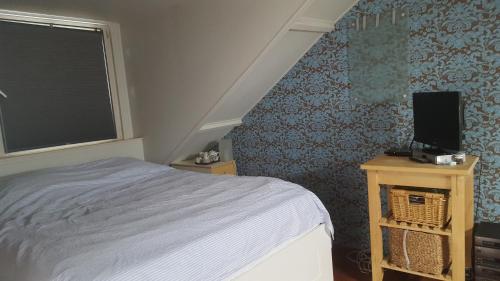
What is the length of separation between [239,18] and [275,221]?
1.48m

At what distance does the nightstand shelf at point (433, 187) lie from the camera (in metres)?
2.00

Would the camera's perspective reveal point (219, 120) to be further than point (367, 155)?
Yes

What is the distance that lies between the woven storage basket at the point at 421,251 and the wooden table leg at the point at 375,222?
95 millimetres

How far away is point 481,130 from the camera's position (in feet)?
7.63

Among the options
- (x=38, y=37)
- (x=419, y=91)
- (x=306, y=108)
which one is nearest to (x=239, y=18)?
(x=306, y=108)

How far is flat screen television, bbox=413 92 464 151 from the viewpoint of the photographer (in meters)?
2.07

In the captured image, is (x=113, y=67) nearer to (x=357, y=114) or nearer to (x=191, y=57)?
(x=191, y=57)

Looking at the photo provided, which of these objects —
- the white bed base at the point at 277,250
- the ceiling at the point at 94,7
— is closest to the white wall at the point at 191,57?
the ceiling at the point at 94,7

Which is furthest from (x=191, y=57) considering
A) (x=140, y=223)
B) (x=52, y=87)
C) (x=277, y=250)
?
(x=277, y=250)

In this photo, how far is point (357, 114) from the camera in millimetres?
2840

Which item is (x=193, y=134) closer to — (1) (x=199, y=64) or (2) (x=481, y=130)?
(1) (x=199, y=64)

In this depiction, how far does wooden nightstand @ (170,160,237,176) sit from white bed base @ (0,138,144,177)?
404mm

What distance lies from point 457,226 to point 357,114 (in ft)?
3.62

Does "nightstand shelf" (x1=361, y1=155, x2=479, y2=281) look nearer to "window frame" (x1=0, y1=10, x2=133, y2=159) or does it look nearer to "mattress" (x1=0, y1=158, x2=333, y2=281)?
"mattress" (x1=0, y1=158, x2=333, y2=281)
